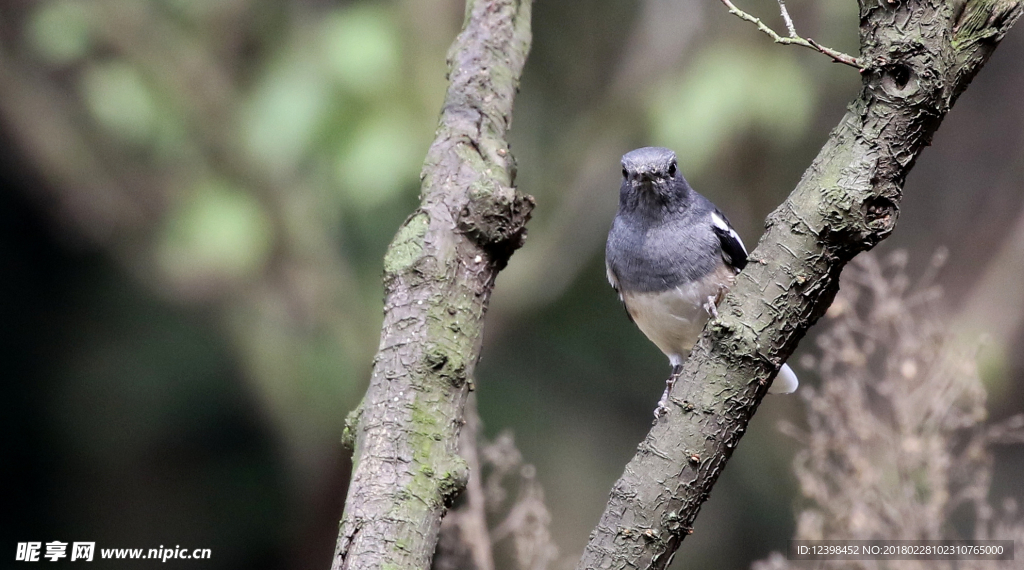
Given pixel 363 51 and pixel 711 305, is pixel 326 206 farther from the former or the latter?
pixel 711 305

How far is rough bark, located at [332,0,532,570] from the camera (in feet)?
4.88

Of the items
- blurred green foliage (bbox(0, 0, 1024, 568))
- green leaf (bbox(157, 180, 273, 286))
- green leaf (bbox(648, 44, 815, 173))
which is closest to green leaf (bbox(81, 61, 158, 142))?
blurred green foliage (bbox(0, 0, 1024, 568))

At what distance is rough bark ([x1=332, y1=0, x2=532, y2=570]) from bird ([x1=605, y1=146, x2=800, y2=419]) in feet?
1.73

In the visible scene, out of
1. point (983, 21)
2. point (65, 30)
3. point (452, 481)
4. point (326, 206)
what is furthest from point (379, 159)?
point (983, 21)

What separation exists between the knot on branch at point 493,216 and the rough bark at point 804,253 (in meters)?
0.49

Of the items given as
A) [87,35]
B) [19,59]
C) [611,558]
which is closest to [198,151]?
[87,35]

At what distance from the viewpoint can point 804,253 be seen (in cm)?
131

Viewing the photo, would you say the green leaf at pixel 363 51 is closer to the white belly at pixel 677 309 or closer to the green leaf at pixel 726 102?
the green leaf at pixel 726 102

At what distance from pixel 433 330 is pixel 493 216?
26cm

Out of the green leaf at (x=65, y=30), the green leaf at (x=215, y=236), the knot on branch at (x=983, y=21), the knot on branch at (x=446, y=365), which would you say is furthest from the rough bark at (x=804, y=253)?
the green leaf at (x=65, y=30)

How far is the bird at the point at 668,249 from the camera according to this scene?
2.27 meters

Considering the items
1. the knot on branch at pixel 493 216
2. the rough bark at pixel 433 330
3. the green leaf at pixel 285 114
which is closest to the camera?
the rough bark at pixel 433 330

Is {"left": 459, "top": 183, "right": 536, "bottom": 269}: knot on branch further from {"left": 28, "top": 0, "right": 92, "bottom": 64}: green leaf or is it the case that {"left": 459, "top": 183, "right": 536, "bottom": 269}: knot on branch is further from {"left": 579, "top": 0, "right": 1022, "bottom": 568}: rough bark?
{"left": 28, "top": 0, "right": 92, "bottom": 64}: green leaf

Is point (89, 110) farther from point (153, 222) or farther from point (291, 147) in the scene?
point (291, 147)
